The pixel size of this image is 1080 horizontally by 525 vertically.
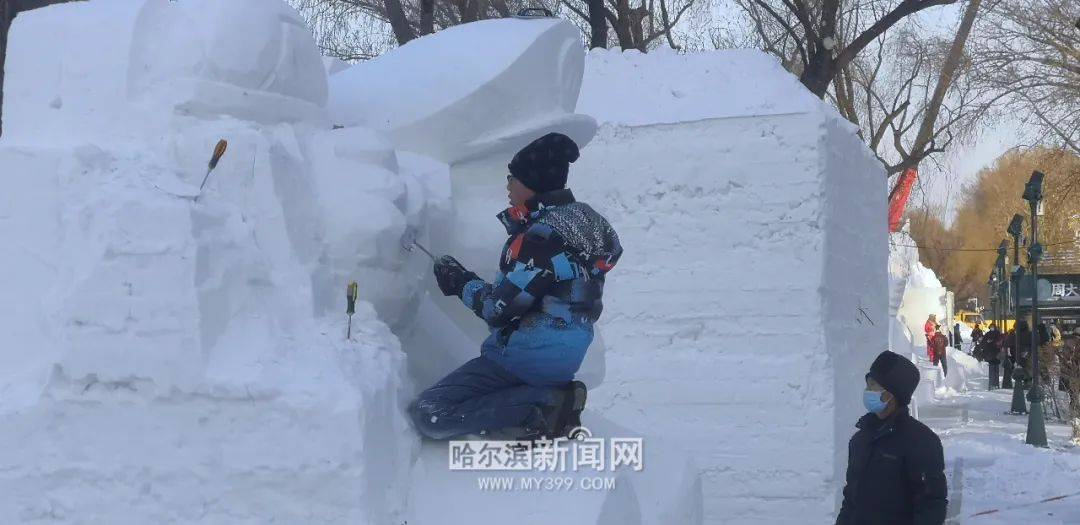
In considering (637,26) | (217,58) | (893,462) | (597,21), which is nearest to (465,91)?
(217,58)

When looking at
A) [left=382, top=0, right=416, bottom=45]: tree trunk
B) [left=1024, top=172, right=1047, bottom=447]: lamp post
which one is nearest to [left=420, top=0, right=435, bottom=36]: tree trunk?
[left=382, top=0, right=416, bottom=45]: tree trunk

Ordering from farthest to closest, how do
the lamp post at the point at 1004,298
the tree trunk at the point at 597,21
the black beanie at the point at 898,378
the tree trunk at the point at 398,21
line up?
the lamp post at the point at 1004,298, the tree trunk at the point at 597,21, the tree trunk at the point at 398,21, the black beanie at the point at 898,378

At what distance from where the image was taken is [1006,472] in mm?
10133

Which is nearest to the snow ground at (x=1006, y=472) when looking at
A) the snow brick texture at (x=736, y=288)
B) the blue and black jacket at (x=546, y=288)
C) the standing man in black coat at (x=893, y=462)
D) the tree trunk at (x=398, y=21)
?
the snow brick texture at (x=736, y=288)

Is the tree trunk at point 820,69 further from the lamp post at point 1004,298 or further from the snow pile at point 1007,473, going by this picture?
the lamp post at point 1004,298

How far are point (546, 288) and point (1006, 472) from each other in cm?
828

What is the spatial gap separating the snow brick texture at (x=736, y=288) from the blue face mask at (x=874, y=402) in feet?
7.57

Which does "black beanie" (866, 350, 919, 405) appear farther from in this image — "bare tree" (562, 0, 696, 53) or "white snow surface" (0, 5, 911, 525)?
"bare tree" (562, 0, 696, 53)

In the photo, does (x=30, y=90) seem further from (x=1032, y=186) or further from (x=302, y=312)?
(x=1032, y=186)

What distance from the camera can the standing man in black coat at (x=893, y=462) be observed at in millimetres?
3975

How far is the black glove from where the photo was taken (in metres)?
3.40

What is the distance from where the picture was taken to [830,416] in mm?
6457

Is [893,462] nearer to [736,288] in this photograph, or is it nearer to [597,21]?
[736,288]

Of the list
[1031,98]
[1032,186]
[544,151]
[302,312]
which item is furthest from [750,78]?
[1031,98]
